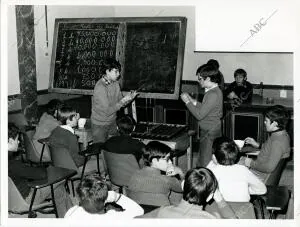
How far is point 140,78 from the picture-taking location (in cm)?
520

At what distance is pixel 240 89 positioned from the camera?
20.1 feet

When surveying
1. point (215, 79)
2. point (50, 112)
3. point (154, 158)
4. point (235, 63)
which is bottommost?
point (154, 158)

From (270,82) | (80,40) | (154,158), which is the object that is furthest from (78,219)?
(270,82)

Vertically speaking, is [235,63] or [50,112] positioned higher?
[235,63]

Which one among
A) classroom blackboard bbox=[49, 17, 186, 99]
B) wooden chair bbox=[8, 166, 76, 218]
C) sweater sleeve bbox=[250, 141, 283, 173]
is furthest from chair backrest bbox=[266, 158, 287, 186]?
classroom blackboard bbox=[49, 17, 186, 99]

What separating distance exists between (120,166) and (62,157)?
53cm

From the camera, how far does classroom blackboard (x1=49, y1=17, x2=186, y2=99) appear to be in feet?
16.2

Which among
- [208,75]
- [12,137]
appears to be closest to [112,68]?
[208,75]

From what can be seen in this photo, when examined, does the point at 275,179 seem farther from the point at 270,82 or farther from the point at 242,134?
the point at 270,82

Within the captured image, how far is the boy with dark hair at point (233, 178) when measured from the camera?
274 centimetres

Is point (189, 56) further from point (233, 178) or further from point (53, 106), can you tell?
point (233, 178)

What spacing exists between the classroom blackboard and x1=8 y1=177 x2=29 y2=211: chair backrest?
7.65 feet

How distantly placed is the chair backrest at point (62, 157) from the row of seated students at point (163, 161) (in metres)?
0.21

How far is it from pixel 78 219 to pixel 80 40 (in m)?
3.71
